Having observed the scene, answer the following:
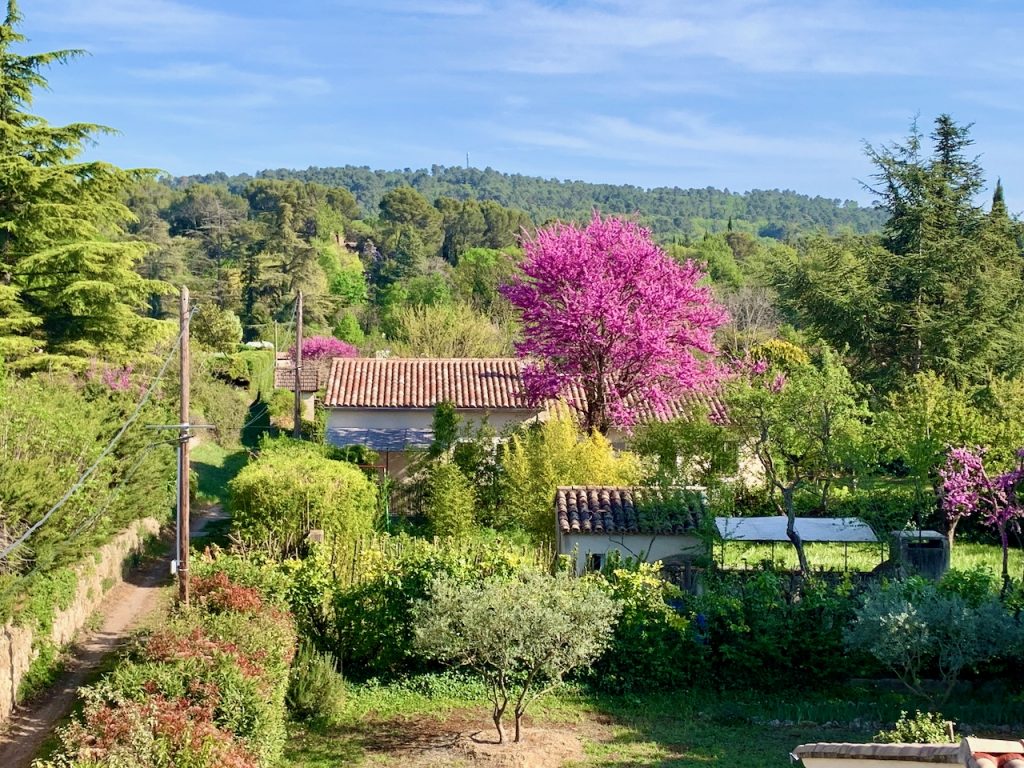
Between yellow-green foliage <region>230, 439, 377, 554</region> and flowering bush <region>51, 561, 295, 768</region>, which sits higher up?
yellow-green foliage <region>230, 439, 377, 554</region>

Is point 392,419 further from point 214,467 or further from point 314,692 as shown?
point 314,692

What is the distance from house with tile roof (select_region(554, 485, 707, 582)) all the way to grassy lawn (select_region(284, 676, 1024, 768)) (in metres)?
4.59

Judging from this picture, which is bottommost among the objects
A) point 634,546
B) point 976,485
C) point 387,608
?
point 387,608

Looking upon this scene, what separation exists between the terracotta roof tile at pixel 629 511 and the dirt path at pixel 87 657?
27.3ft

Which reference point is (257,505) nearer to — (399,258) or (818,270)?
(818,270)

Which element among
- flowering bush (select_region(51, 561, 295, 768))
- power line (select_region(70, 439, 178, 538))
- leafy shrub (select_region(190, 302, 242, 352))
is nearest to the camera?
flowering bush (select_region(51, 561, 295, 768))

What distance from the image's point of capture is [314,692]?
14758mm

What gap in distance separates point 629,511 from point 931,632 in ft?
23.9

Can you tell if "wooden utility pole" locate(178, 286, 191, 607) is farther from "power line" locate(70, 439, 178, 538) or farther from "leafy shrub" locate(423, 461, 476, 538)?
"leafy shrub" locate(423, 461, 476, 538)

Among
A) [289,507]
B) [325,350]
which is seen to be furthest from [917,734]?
[325,350]

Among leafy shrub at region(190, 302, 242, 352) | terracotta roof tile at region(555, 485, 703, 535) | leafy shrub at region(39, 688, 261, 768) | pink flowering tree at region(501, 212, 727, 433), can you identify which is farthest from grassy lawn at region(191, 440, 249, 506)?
leafy shrub at region(39, 688, 261, 768)

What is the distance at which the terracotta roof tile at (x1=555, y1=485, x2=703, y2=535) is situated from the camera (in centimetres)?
2047

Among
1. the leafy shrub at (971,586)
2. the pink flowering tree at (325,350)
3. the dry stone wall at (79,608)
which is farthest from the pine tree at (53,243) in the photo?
the pink flowering tree at (325,350)

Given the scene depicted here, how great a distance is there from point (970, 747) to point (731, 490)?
15.7m
